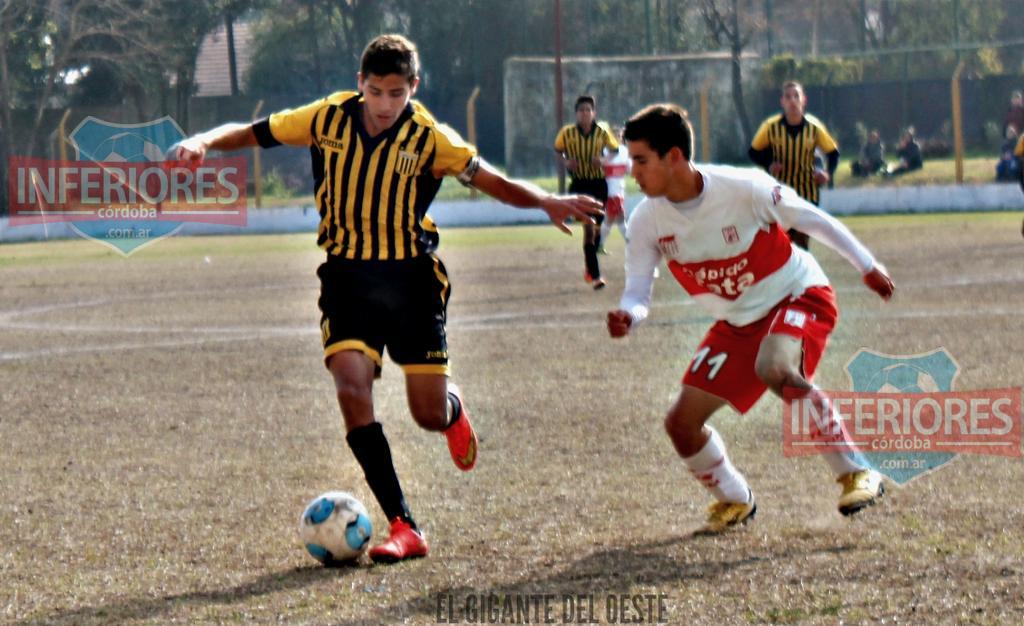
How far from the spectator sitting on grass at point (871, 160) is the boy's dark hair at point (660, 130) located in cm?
2516

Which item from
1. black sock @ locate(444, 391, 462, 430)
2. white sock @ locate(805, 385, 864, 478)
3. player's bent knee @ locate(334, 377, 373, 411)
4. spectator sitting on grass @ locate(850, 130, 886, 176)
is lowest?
white sock @ locate(805, 385, 864, 478)

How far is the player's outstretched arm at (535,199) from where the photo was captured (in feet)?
16.8

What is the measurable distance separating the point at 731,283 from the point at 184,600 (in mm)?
2101

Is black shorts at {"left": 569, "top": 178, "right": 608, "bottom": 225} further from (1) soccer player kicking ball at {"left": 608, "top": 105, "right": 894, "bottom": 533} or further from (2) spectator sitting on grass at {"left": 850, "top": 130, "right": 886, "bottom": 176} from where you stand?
(2) spectator sitting on grass at {"left": 850, "top": 130, "right": 886, "bottom": 176}

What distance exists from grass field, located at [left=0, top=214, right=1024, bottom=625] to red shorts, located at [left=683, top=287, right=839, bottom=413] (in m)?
0.48

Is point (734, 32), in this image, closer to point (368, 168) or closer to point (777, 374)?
point (368, 168)

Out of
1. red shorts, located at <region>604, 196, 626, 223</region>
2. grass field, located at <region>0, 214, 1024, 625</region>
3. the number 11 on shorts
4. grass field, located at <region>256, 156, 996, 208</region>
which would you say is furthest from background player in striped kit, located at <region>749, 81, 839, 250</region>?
grass field, located at <region>256, 156, 996, 208</region>

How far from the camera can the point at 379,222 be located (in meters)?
5.29

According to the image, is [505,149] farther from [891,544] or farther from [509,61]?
[891,544]

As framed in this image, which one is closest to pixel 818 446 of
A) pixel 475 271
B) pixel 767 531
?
pixel 767 531

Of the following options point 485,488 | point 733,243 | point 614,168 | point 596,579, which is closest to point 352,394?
point 596,579

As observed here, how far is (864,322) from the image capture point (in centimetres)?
1125

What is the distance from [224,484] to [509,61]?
28863mm

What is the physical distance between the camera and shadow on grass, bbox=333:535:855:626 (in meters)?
4.27
